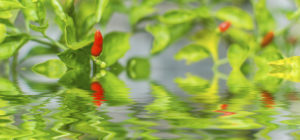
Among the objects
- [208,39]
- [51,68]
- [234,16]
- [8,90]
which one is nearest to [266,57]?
[234,16]

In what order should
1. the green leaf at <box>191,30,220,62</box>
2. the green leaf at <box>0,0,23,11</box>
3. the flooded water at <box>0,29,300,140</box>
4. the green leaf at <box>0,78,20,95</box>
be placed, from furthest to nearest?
the green leaf at <box>191,30,220,62</box> → the green leaf at <box>0,0,23,11</box> → the green leaf at <box>0,78,20,95</box> → the flooded water at <box>0,29,300,140</box>

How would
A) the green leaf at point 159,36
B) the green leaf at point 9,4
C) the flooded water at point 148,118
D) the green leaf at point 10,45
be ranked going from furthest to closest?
1. the green leaf at point 159,36
2. the green leaf at point 10,45
3. the green leaf at point 9,4
4. the flooded water at point 148,118

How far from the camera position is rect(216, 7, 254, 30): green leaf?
Answer: 109 centimetres

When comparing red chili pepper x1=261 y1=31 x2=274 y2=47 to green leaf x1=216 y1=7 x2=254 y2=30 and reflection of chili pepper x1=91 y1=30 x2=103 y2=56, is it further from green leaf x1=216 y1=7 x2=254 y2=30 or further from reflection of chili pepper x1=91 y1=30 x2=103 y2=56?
reflection of chili pepper x1=91 y1=30 x2=103 y2=56

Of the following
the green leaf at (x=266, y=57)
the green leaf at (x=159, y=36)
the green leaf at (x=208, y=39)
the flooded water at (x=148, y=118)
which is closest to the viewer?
the flooded water at (x=148, y=118)

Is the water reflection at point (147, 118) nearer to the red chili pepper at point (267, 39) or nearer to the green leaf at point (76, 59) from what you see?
the green leaf at point (76, 59)

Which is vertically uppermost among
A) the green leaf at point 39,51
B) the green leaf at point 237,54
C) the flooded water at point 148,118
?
the green leaf at point 39,51

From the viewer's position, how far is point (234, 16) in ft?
3.59

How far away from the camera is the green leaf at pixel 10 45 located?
0.73 m

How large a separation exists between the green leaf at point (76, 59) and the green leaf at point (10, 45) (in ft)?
0.41

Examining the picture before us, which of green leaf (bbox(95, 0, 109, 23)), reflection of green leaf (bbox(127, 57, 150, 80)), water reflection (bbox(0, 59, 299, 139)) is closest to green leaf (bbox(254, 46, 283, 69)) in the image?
reflection of green leaf (bbox(127, 57, 150, 80))

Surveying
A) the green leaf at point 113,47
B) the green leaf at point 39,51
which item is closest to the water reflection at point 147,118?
the green leaf at point 113,47

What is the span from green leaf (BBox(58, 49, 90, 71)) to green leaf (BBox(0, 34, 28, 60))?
0.41ft

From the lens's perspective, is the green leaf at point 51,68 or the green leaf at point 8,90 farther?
the green leaf at point 51,68
